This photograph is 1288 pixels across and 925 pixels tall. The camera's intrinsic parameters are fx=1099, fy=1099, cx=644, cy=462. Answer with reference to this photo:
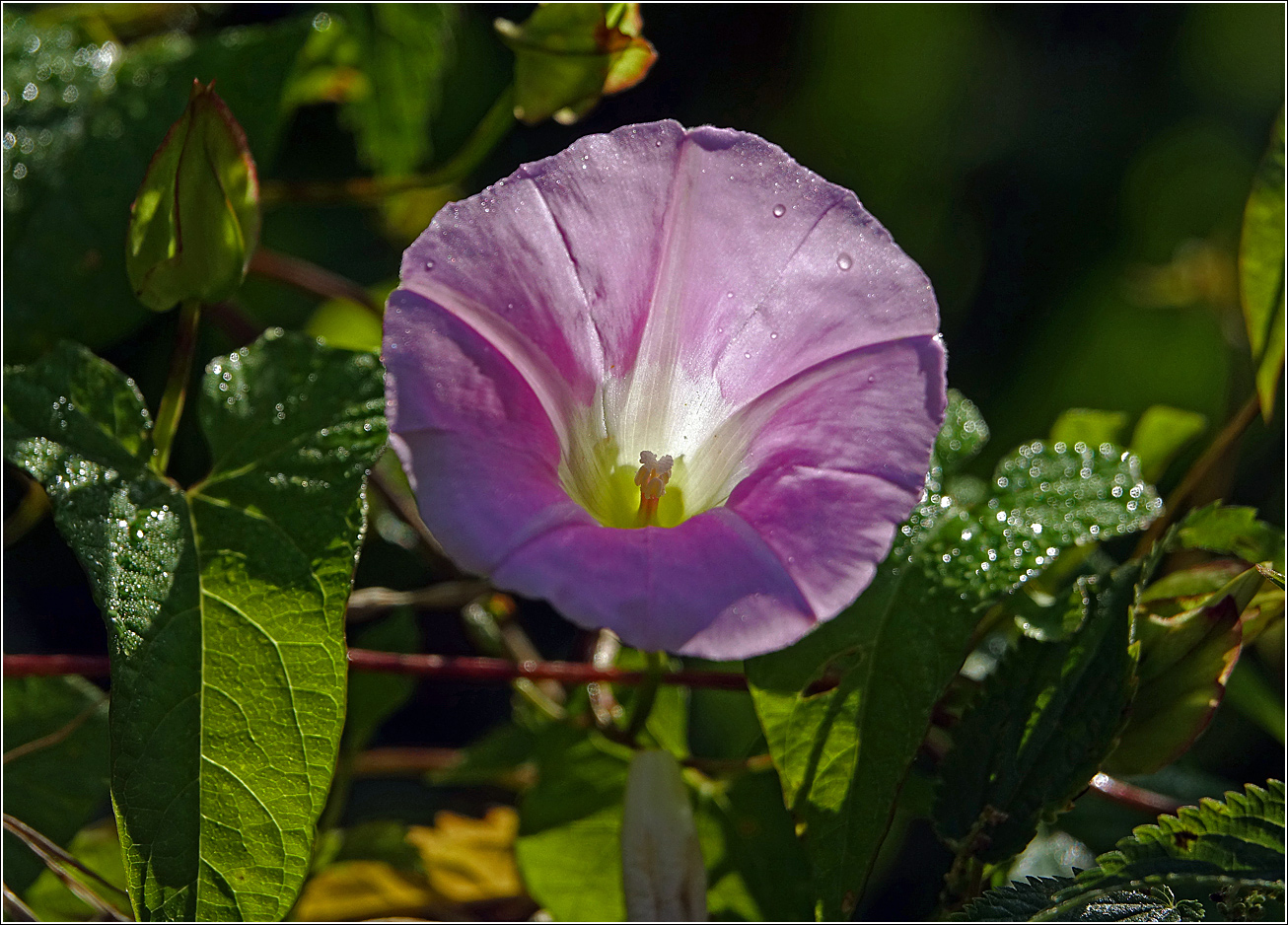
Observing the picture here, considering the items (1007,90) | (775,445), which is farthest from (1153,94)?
(775,445)

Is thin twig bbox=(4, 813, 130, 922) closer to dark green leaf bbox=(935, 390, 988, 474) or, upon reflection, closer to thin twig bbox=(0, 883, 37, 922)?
thin twig bbox=(0, 883, 37, 922)

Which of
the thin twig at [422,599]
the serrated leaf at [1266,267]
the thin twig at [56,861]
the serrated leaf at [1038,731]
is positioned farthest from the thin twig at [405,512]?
the serrated leaf at [1266,267]

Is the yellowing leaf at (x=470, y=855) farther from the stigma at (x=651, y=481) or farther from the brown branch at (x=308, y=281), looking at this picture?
the brown branch at (x=308, y=281)

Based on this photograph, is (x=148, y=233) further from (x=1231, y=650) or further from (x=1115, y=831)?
(x=1115, y=831)

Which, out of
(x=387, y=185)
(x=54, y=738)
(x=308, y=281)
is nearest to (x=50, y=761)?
(x=54, y=738)

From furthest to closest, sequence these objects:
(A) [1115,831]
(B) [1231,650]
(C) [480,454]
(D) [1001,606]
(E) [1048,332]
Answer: (E) [1048,332] < (A) [1115,831] < (D) [1001,606] < (B) [1231,650] < (C) [480,454]

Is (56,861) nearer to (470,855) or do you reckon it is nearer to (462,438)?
(470,855)
